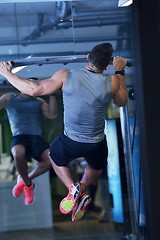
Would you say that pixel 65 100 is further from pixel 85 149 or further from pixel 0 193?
pixel 0 193

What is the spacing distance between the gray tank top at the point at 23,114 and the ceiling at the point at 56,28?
0.40 meters

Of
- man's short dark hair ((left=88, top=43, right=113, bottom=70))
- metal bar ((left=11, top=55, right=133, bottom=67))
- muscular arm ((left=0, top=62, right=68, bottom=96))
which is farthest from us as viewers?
metal bar ((left=11, top=55, right=133, bottom=67))

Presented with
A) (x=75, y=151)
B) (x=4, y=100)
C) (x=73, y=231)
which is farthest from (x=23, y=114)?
(x=73, y=231)

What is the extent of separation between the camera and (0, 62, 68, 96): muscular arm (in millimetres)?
3156

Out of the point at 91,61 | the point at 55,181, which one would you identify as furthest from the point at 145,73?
the point at 55,181

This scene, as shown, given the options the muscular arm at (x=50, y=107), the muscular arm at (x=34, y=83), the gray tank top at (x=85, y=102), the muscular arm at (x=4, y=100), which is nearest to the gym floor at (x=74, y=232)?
the muscular arm at (x=50, y=107)

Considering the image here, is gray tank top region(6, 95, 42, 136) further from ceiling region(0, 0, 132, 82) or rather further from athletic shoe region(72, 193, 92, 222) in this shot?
athletic shoe region(72, 193, 92, 222)

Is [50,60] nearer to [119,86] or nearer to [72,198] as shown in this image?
[119,86]

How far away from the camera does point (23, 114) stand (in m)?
4.29

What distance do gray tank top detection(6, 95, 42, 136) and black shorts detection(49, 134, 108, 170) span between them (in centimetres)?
89

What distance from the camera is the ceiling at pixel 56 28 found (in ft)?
13.5

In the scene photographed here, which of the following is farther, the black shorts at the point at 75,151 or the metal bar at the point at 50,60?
the metal bar at the point at 50,60

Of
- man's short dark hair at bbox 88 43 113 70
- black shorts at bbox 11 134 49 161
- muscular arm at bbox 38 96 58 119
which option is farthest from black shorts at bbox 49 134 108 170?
black shorts at bbox 11 134 49 161

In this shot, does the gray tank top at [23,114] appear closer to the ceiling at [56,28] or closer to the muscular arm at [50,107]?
the muscular arm at [50,107]
